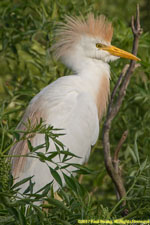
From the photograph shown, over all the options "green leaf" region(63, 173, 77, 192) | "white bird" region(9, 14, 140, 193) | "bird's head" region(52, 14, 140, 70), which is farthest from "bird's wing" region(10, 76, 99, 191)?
"green leaf" region(63, 173, 77, 192)

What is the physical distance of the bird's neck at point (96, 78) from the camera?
8.77ft

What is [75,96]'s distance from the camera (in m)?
2.51

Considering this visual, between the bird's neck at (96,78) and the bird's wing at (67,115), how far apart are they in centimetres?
14

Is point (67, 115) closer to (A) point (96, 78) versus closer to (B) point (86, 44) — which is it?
(A) point (96, 78)

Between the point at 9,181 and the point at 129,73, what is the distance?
979 millimetres

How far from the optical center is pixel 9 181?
132cm

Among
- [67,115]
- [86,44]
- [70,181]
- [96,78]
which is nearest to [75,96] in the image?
[67,115]

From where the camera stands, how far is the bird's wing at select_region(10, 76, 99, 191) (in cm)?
239

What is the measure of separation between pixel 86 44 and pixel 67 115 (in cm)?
56

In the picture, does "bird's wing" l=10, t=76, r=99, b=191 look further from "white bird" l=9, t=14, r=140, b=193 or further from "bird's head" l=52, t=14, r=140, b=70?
"bird's head" l=52, t=14, r=140, b=70

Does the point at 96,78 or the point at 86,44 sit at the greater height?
the point at 86,44

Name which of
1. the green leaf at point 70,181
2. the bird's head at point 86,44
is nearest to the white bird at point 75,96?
the bird's head at point 86,44

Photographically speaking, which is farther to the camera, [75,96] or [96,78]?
[96,78]

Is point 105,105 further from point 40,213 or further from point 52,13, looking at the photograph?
point 40,213
